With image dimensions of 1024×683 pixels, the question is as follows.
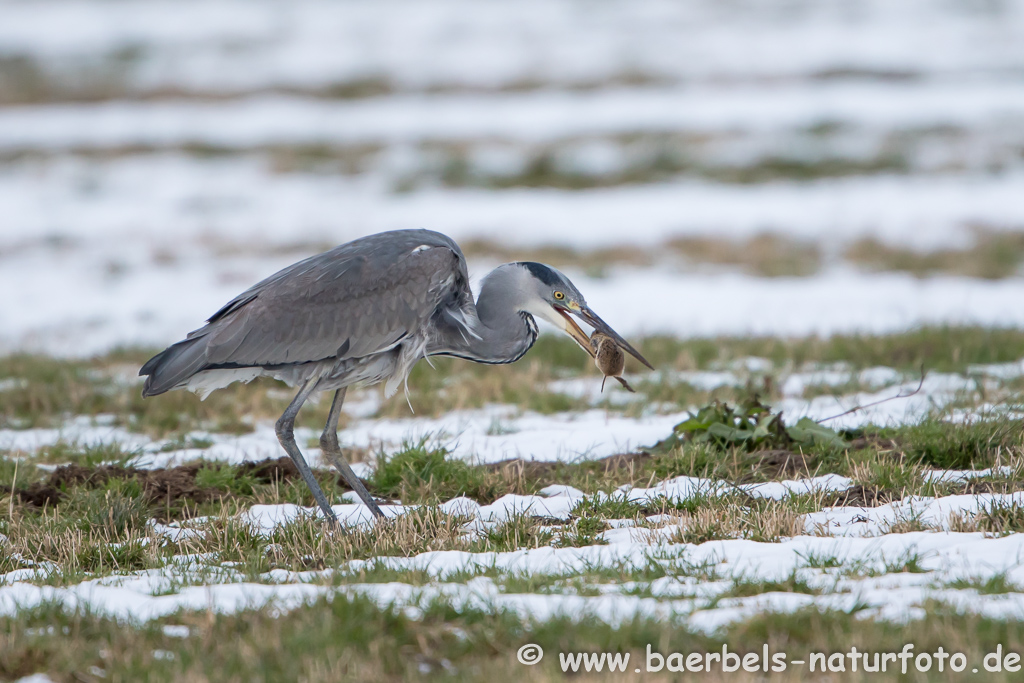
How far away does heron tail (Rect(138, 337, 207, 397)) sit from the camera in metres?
5.68

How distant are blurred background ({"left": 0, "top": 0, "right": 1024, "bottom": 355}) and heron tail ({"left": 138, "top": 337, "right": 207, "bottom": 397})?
13.5 feet

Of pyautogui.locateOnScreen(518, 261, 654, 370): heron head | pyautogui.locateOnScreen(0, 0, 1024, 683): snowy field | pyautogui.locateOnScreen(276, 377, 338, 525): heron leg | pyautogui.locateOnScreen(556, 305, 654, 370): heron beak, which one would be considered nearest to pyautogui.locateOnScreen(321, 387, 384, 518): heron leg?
pyautogui.locateOnScreen(276, 377, 338, 525): heron leg

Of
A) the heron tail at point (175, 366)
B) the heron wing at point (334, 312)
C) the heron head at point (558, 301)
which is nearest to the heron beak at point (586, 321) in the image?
the heron head at point (558, 301)

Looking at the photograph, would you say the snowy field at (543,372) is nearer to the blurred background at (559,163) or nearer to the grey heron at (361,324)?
the blurred background at (559,163)

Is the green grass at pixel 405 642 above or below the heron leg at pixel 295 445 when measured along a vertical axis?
below

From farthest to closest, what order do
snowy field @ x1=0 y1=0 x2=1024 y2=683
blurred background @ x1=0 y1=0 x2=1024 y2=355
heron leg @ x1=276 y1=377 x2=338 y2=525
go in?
blurred background @ x1=0 y1=0 x2=1024 y2=355 → heron leg @ x1=276 y1=377 x2=338 y2=525 → snowy field @ x1=0 y1=0 x2=1024 y2=683

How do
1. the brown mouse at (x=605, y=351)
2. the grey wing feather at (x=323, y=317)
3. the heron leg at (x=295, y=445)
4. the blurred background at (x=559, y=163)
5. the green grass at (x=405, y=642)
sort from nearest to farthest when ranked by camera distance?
1. the green grass at (x=405, y=642)
2. the heron leg at (x=295, y=445)
3. the grey wing feather at (x=323, y=317)
4. the brown mouse at (x=605, y=351)
5. the blurred background at (x=559, y=163)

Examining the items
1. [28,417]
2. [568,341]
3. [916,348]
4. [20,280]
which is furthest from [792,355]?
[20,280]

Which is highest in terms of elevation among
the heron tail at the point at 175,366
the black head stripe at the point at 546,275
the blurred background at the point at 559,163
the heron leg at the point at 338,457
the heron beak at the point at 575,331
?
the blurred background at the point at 559,163

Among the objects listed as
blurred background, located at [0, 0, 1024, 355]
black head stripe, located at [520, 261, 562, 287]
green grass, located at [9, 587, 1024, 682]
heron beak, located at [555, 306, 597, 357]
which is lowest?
green grass, located at [9, 587, 1024, 682]

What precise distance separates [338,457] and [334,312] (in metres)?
0.87

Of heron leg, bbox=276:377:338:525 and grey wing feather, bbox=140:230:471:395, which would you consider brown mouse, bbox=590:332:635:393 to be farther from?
heron leg, bbox=276:377:338:525

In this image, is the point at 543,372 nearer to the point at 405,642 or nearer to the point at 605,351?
the point at 605,351

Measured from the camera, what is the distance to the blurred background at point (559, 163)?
13805 millimetres
